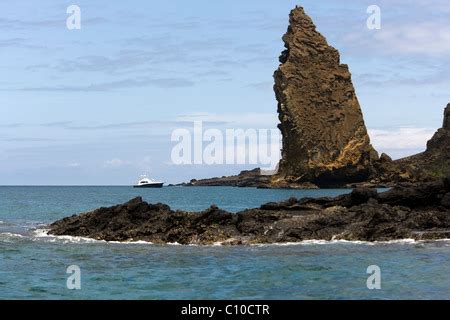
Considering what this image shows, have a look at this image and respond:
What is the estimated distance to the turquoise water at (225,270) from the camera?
23.8 meters

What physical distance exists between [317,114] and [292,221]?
135935 mm

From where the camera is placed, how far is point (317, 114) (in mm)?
175625

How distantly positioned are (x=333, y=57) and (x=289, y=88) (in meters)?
18.4

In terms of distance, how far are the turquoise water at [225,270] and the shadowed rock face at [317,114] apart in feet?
432

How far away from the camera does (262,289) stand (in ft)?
79.8

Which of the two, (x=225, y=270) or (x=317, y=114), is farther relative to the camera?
(x=317, y=114)

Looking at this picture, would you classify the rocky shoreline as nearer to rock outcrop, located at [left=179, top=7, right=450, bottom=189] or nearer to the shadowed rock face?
rock outcrop, located at [left=179, top=7, right=450, bottom=189]

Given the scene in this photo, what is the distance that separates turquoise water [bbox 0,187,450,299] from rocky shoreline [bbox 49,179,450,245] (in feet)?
6.78
